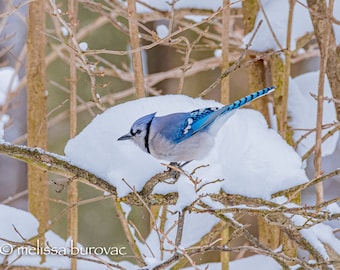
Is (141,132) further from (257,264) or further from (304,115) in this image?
(304,115)

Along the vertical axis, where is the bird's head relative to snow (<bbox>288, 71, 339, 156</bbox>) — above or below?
below

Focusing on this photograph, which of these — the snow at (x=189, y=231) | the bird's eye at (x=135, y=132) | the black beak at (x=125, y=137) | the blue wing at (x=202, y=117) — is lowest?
the snow at (x=189, y=231)

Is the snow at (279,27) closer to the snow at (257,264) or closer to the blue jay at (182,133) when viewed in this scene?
the blue jay at (182,133)

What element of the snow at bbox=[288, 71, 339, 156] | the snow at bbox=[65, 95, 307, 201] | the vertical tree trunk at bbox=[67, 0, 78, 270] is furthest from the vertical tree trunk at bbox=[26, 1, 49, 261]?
the snow at bbox=[288, 71, 339, 156]

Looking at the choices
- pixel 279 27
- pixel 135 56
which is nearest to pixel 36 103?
pixel 135 56

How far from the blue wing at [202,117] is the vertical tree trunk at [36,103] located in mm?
670

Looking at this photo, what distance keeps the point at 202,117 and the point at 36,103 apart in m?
0.80

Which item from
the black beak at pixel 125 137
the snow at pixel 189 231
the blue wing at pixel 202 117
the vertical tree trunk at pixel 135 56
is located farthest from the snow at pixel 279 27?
the black beak at pixel 125 137

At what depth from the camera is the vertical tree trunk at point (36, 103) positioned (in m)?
2.54

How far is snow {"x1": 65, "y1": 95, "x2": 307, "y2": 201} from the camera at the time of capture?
1894 mm

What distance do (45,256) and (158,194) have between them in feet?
2.36

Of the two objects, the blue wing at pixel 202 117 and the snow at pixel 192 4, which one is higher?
the snow at pixel 192 4

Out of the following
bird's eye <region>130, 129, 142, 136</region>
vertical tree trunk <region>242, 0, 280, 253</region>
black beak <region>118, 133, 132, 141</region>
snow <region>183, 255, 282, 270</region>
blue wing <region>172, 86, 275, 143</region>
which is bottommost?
snow <region>183, 255, 282, 270</region>

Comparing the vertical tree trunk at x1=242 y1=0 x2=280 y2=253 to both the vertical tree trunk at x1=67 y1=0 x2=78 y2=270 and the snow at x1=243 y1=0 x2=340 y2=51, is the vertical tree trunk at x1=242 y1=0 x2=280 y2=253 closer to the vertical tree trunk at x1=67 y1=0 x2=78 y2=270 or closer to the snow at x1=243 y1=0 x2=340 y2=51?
the snow at x1=243 y1=0 x2=340 y2=51
